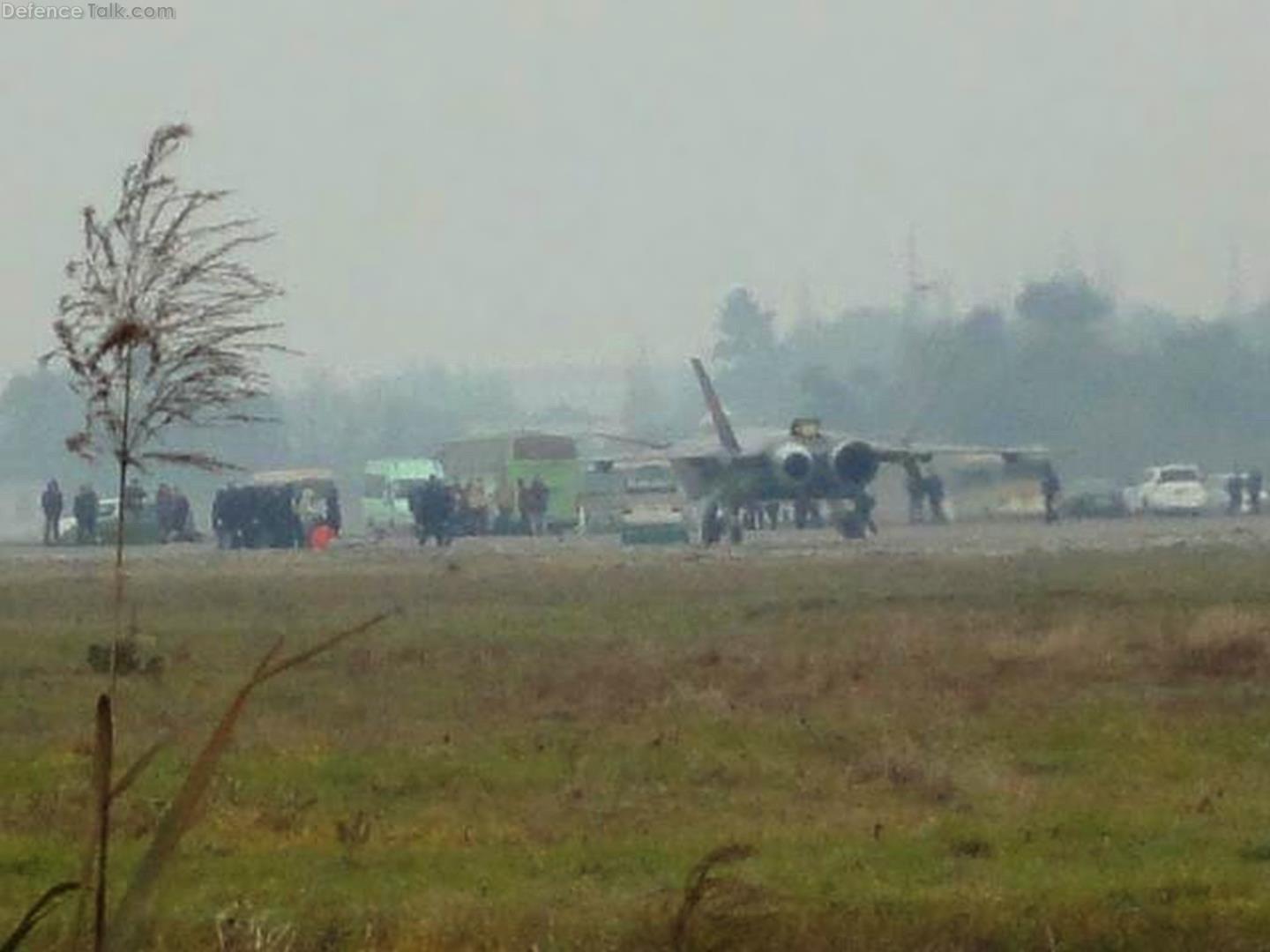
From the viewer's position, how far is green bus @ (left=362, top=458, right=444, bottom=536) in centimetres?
10312

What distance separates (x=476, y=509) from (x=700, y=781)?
240ft

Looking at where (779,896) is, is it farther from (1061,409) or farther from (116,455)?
(1061,409)

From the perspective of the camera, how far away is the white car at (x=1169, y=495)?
93.2 m

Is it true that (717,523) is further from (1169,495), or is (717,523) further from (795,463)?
(1169,495)

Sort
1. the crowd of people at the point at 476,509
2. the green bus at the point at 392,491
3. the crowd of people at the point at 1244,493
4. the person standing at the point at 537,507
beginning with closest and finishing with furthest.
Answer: the crowd of people at the point at 476,509, the person standing at the point at 537,507, the crowd of people at the point at 1244,493, the green bus at the point at 392,491

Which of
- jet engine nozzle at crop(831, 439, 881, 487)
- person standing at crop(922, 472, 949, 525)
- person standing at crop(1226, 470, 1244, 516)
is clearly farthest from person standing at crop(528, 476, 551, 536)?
jet engine nozzle at crop(831, 439, 881, 487)

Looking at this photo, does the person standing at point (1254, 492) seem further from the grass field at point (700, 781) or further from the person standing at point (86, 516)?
the grass field at point (700, 781)

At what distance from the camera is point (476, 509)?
9075cm

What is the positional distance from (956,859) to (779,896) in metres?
1.69

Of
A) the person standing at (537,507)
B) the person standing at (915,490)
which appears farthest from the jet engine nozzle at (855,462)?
the person standing at (537,507)

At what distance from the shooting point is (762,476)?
66.6 metres

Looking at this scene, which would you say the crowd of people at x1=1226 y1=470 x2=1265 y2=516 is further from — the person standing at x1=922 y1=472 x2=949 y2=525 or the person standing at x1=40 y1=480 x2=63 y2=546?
the person standing at x1=40 y1=480 x2=63 y2=546

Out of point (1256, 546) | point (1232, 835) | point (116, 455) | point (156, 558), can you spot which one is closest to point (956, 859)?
point (1232, 835)

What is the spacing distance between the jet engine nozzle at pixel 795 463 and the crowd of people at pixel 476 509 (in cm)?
1067
